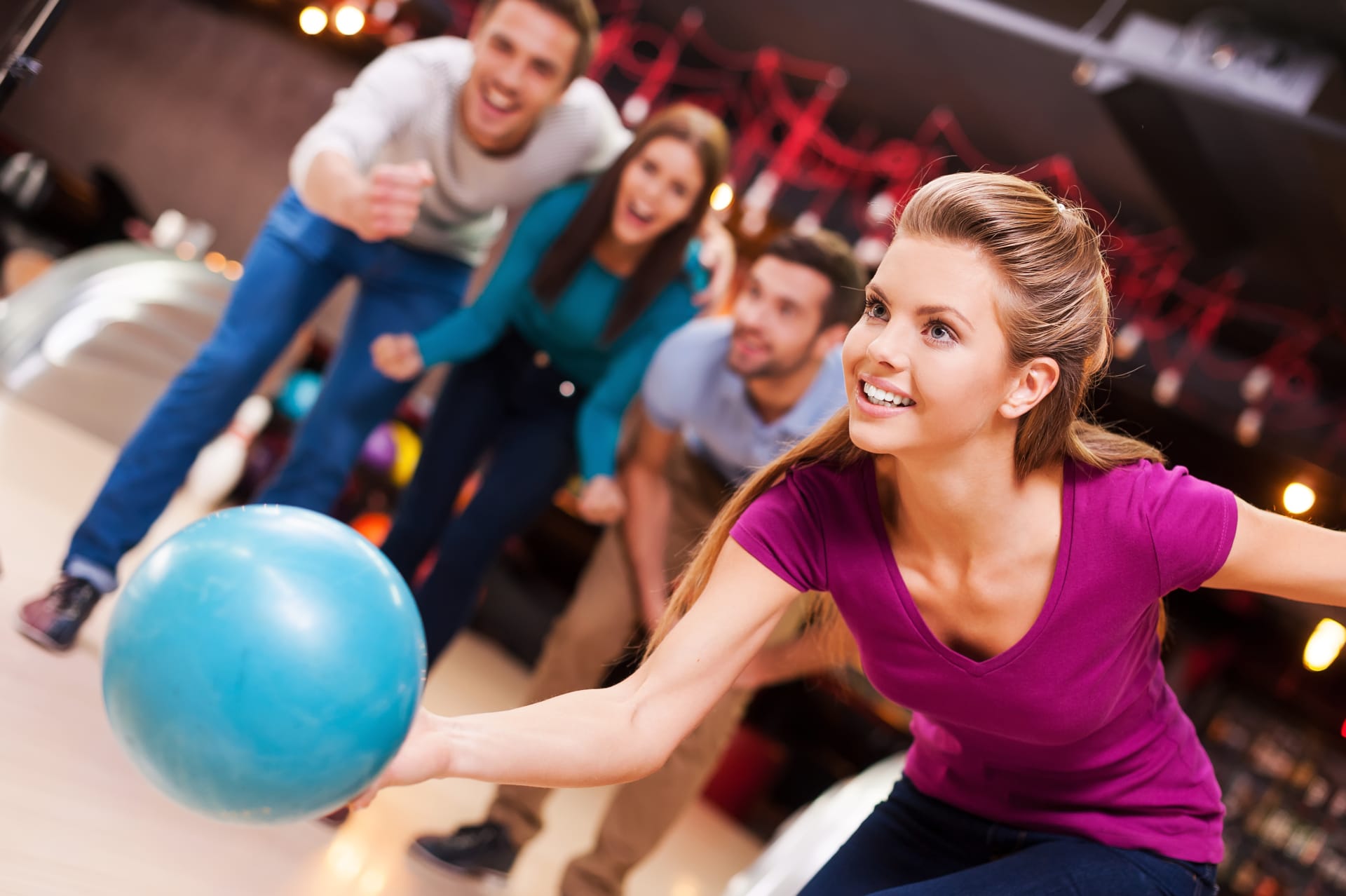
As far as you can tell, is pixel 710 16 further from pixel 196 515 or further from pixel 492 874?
pixel 492 874

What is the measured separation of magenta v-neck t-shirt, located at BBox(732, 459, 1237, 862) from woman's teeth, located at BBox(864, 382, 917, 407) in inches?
7.7

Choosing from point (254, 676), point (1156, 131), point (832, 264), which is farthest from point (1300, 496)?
point (254, 676)

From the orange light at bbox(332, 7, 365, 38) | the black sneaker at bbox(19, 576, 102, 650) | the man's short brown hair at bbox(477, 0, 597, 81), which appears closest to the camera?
the black sneaker at bbox(19, 576, 102, 650)

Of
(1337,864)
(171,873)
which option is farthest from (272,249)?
(1337,864)

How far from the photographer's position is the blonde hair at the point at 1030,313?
4.25 ft

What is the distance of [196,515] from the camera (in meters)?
3.98

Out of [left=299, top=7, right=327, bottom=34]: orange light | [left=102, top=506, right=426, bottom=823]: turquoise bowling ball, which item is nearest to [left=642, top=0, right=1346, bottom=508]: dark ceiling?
[left=299, top=7, right=327, bottom=34]: orange light

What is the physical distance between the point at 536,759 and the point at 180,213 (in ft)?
17.9

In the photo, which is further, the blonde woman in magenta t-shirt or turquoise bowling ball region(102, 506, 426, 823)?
the blonde woman in magenta t-shirt

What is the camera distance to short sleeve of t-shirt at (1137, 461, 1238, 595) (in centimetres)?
135

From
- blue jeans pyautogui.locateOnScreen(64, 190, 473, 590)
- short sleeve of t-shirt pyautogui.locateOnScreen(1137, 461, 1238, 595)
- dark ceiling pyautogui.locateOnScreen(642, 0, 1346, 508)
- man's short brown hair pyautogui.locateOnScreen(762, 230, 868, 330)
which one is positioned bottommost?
blue jeans pyautogui.locateOnScreen(64, 190, 473, 590)

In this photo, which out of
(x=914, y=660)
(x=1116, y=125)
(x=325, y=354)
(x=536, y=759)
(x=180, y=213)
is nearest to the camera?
(x=536, y=759)

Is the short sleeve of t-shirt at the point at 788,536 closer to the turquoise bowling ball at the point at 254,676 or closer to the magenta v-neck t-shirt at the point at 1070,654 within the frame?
the magenta v-neck t-shirt at the point at 1070,654

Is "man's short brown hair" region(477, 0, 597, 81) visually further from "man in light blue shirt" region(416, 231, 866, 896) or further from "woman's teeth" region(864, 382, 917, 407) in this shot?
"woman's teeth" region(864, 382, 917, 407)
